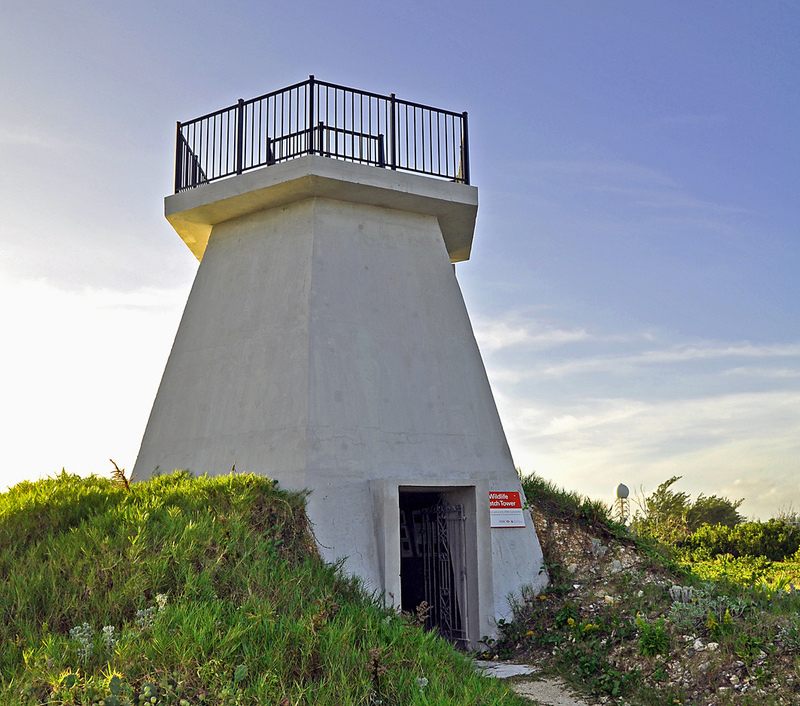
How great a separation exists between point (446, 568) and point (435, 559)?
0.33 m

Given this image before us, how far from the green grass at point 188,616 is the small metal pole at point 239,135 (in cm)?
532

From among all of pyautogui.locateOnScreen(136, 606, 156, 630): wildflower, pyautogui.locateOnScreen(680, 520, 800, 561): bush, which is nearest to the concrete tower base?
pyautogui.locateOnScreen(136, 606, 156, 630): wildflower

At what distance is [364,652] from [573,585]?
5.23m

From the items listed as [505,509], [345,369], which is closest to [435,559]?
[505,509]

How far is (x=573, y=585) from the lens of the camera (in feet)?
36.7

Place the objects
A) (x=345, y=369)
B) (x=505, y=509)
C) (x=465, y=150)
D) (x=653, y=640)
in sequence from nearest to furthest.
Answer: (x=653, y=640), (x=345, y=369), (x=505, y=509), (x=465, y=150)

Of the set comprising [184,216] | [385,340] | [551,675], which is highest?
[184,216]

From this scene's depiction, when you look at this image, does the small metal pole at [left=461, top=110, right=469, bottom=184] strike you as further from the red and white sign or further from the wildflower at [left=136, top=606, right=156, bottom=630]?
the wildflower at [left=136, top=606, right=156, bottom=630]

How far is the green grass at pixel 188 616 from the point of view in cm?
582

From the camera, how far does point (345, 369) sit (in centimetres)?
1110

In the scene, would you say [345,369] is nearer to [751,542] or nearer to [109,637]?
[109,637]

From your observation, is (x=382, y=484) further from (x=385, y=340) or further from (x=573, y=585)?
(x=573, y=585)

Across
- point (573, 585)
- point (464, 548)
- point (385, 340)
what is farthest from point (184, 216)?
point (573, 585)

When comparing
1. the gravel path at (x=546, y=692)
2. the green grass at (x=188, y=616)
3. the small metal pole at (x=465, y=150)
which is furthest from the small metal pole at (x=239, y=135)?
the gravel path at (x=546, y=692)
